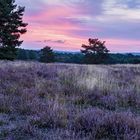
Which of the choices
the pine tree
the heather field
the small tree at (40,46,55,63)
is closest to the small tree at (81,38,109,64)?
the small tree at (40,46,55,63)

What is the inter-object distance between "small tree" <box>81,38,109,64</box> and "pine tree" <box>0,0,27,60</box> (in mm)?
29202

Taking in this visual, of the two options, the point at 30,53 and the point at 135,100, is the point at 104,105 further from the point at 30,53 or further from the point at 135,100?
the point at 30,53

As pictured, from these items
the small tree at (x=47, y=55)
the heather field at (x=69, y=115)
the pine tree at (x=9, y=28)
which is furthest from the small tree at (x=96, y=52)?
the heather field at (x=69, y=115)

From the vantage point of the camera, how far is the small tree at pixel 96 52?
8256cm

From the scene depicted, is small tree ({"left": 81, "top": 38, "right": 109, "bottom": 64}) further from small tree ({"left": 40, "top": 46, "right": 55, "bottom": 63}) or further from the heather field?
the heather field

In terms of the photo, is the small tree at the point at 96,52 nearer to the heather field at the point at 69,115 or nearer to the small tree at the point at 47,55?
the small tree at the point at 47,55

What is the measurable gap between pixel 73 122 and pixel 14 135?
48.1 inches

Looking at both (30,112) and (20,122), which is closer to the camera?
(20,122)

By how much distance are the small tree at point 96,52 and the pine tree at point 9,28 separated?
29202mm

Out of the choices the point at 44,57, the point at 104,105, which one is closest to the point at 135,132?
the point at 104,105

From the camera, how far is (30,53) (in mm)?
103250

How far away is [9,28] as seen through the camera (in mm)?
53250

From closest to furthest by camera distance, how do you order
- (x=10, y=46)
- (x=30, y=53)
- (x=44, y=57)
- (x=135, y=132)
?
(x=135, y=132) < (x=10, y=46) < (x=44, y=57) < (x=30, y=53)

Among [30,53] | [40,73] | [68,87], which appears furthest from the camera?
[30,53]
